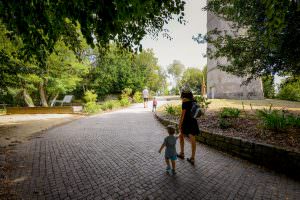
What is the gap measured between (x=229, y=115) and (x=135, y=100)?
21.2 meters

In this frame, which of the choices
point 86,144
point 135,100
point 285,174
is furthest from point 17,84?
point 135,100

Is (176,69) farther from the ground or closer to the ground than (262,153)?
farther from the ground

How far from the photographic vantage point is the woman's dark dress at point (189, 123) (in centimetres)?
499

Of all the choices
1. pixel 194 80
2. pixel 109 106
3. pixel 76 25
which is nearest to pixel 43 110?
pixel 109 106

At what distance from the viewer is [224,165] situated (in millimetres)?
4957

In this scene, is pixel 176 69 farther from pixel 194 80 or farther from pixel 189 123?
pixel 189 123

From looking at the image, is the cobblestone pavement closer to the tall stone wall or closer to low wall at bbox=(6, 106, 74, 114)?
low wall at bbox=(6, 106, 74, 114)

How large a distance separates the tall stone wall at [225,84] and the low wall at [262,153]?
55.4ft

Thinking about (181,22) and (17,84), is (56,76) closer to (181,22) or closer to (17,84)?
(17,84)

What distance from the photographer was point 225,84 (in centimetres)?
2292

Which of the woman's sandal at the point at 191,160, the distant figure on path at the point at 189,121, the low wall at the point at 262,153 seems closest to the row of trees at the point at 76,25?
the distant figure on path at the point at 189,121

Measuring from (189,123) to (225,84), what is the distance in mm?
19760

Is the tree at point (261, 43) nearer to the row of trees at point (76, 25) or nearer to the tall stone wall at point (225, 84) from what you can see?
the row of trees at point (76, 25)

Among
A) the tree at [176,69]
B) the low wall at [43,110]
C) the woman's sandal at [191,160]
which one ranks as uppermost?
the tree at [176,69]
